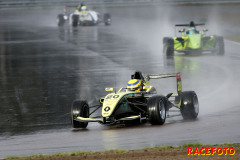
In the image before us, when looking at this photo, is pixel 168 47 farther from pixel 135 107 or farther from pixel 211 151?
pixel 211 151

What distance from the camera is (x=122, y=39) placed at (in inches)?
1608

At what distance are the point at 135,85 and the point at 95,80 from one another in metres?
8.18

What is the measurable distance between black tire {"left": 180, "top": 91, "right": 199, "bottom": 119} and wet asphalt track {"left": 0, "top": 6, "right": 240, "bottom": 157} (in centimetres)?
30

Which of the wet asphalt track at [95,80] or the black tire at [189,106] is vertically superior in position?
the black tire at [189,106]

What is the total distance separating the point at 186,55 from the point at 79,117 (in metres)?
16.9

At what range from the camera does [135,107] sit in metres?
15.3

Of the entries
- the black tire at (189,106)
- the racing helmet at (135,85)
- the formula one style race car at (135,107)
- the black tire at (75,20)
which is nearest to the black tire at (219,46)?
the formula one style race car at (135,107)

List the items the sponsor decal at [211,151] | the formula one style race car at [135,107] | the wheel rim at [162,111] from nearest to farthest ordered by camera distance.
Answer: the sponsor decal at [211,151], the formula one style race car at [135,107], the wheel rim at [162,111]

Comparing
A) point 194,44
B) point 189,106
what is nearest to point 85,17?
point 194,44

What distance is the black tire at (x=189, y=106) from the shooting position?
51.0 feet

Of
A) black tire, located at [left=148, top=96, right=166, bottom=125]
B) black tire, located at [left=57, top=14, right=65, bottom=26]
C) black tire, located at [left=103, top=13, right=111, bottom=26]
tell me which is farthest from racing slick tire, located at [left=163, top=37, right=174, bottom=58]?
black tire, located at [left=57, top=14, right=65, bottom=26]

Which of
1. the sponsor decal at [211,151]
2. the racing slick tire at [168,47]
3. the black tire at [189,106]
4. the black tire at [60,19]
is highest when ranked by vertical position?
the sponsor decal at [211,151]

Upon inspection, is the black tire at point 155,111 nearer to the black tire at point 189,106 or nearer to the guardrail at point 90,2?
the black tire at point 189,106

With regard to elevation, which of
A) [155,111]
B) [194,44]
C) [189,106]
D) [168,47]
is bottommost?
[168,47]
